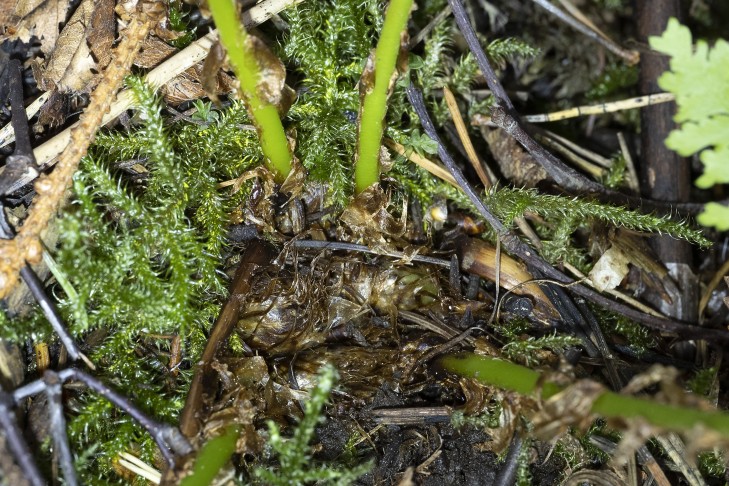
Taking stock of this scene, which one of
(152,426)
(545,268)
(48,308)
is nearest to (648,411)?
(545,268)

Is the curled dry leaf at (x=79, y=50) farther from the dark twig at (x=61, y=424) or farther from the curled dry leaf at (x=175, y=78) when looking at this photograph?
the dark twig at (x=61, y=424)

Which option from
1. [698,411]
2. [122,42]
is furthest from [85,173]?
[698,411]

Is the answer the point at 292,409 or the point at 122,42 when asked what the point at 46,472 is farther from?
the point at 122,42

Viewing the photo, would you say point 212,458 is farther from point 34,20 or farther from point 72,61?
point 34,20

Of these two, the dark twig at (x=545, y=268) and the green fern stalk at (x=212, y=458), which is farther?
the dark twig at (x=545, y=268)

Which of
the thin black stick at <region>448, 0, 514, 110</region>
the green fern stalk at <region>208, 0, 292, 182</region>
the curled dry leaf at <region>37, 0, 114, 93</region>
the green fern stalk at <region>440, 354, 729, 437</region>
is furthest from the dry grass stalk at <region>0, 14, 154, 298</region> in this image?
the green fern stalk at <region>440, 354, 729, 437</region>

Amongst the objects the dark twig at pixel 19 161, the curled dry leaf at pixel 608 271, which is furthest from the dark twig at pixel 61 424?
the curled dry leaf at pixel 608 271
